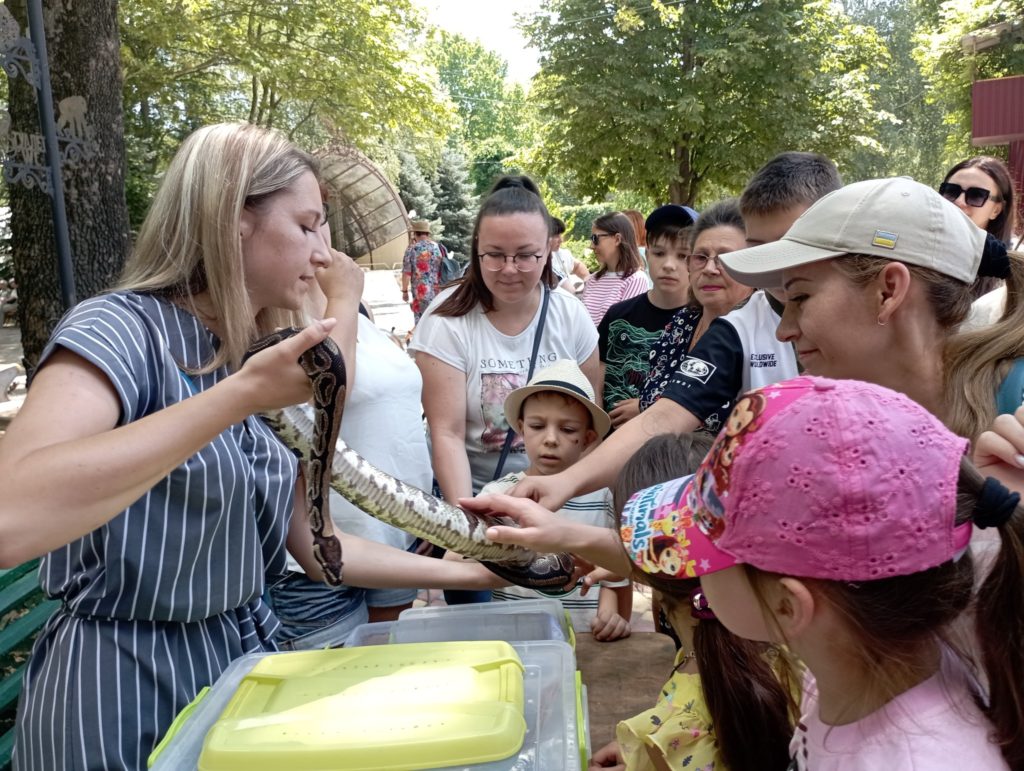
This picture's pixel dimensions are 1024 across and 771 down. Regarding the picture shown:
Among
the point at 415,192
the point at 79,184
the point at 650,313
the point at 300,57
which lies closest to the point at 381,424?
the point at 650,313

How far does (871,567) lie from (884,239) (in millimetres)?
998

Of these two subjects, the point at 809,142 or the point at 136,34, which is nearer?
the point at 136,34

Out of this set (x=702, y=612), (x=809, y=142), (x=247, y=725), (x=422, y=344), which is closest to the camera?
(x=247, y=725)

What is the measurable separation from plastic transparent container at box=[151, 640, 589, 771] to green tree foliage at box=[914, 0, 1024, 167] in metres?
23.6

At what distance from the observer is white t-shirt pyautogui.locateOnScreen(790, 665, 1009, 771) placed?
110 cm

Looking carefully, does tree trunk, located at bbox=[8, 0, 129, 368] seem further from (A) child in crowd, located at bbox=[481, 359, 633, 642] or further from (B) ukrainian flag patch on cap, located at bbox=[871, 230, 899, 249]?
(B) ukrainian flag patch on cap, located at bbox=[871, 230, 899, 249]

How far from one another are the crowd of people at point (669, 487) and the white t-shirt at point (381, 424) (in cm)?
1

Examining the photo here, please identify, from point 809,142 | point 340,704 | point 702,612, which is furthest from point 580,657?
point 809,142

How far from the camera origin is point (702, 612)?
5.31 feet

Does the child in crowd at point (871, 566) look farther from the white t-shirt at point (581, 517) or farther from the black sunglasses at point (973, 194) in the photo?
the black sunglasses at point (973, 194)

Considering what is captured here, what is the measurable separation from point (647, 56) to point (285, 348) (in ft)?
71.3

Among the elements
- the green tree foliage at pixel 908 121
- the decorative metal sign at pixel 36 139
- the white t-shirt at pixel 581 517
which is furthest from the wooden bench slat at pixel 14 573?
the green tree foliage at pixel 908 121

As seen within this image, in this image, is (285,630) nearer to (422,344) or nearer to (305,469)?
(305,469)

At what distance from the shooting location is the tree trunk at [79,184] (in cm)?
500
